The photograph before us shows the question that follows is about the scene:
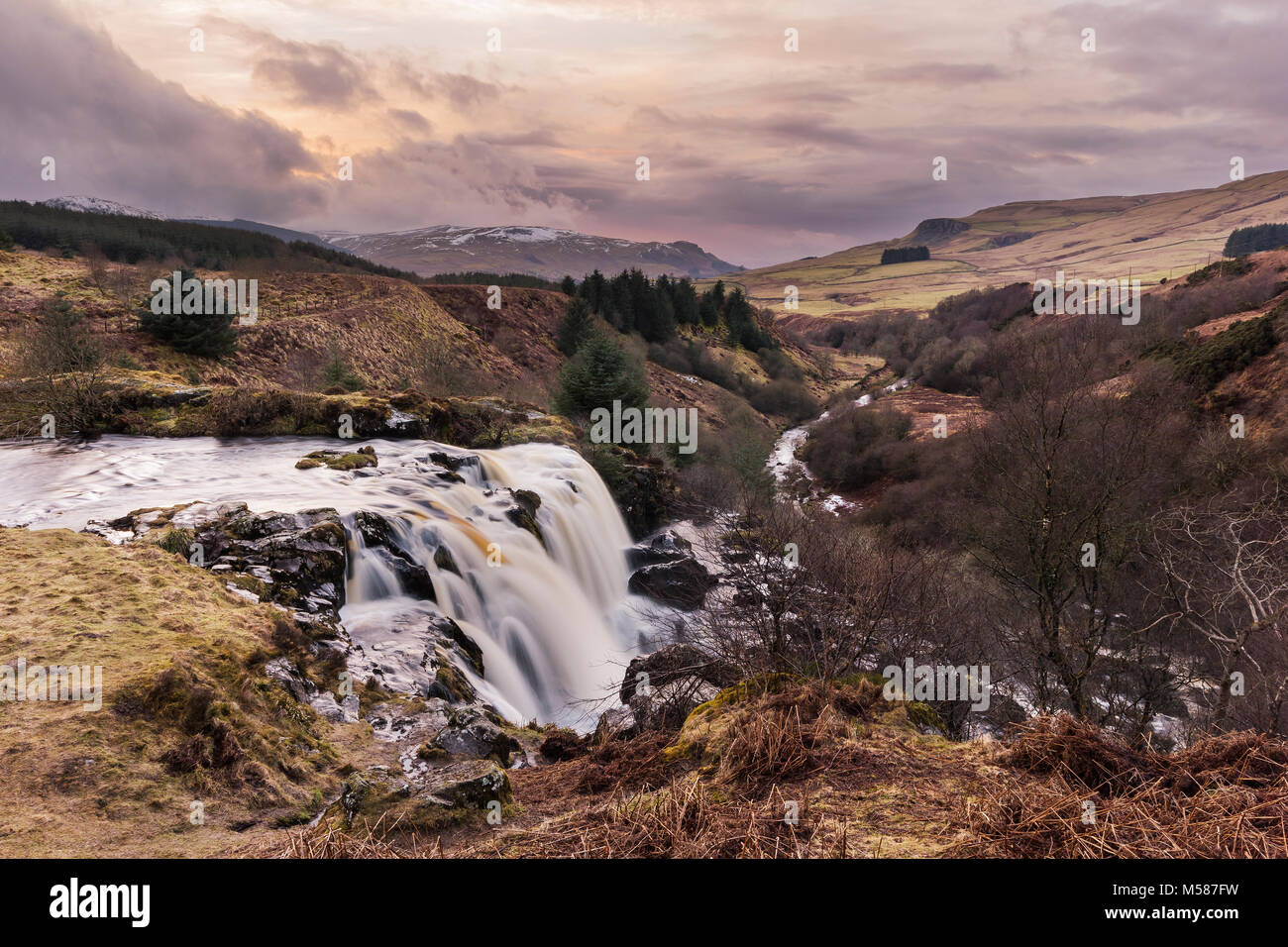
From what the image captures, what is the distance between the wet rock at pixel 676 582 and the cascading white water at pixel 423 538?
91 centimetres

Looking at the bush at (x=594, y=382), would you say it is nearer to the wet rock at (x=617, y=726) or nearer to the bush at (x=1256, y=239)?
the wet rock at (x=617, y=726)

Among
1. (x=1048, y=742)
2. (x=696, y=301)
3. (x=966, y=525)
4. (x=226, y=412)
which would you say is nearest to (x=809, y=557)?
(x=1048, y=742)

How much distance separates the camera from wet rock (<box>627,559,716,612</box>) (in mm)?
20047

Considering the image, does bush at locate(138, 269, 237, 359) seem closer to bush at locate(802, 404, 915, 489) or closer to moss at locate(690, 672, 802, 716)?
moss at locate(690, 672, 802, 716)

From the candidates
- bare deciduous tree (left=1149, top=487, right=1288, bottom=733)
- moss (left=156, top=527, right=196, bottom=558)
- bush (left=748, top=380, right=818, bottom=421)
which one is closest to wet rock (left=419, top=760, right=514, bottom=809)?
moss (left=156, top=527, right=196, bottom=558)

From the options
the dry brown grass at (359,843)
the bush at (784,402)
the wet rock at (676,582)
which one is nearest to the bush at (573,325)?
the bush at (784,402)

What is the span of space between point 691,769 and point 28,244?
80.4m

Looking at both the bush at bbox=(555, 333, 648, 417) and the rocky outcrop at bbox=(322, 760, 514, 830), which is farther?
the bush at bbox=(555, 333, 648, 417)

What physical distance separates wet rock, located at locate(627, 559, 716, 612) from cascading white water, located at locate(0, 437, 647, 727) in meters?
0.91

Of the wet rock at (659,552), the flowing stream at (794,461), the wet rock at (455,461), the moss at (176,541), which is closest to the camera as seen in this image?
the moss at (176,541)

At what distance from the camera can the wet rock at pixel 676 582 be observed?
20.0 m

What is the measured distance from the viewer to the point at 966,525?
27281 mm

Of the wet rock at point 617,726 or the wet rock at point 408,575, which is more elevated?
the wet rock at point 408,575
